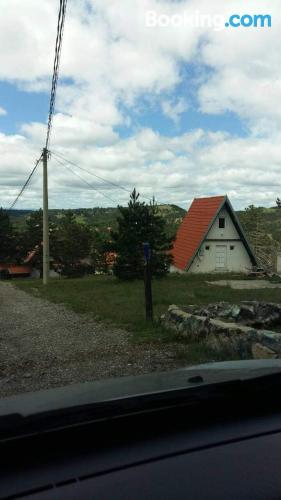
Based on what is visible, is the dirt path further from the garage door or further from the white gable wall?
the garage door

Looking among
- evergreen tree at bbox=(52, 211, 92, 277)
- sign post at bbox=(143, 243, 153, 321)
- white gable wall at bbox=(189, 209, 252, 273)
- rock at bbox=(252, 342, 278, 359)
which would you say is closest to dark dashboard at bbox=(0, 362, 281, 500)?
rock at bbox=(252, 342, 278, 359)

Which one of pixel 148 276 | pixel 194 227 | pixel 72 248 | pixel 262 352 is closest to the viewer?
pixel 262 352

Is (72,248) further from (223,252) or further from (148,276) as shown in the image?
(148,276)

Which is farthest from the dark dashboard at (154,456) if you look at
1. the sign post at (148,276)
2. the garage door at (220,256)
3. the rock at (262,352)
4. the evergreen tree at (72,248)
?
the evergreen tree at (72,248)

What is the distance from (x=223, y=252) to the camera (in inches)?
1357

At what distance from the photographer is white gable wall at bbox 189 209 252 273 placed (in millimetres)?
33781

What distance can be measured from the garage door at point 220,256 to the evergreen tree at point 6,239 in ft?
105

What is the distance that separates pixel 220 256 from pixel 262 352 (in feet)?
95.0

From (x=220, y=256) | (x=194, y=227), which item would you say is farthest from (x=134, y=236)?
(x=220, y=256)

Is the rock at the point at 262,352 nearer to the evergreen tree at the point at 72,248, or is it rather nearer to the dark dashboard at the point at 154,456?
the dark dashboard at the point at 154,456

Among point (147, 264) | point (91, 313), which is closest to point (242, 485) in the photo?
point (147, 264)

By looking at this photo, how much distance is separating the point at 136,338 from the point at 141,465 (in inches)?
255

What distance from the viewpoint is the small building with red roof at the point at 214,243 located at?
32.9m

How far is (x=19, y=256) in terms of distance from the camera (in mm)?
57938
